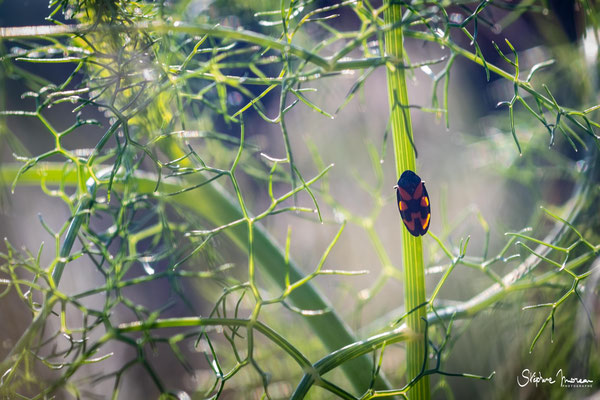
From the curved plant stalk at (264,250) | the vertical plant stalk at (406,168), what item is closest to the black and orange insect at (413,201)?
the vertical plant stalk at (406,168)

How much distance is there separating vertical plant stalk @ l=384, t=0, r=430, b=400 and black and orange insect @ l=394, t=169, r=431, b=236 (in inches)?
0.9

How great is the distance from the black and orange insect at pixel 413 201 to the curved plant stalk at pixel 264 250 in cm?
18

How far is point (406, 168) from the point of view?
385 millimetres

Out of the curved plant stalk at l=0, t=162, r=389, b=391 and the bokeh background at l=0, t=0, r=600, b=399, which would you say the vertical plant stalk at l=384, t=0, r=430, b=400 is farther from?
the bokeh background at l=0, t=0, r=600, b=399

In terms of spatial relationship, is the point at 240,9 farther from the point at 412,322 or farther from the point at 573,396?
the point at 573,396

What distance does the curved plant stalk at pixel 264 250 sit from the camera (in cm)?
51

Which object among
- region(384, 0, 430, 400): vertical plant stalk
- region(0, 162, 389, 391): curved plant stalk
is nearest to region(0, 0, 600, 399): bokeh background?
region(0, 162, 389, 391): curved plant stalk

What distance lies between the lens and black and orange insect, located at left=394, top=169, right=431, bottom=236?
358mm

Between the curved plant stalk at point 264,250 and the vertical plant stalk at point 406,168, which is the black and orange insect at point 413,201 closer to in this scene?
the vertical plant stalk at point 406,168

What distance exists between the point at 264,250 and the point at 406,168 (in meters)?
0.20

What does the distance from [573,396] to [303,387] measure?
0.38 m

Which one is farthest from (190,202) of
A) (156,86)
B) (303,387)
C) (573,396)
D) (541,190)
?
(541,190)

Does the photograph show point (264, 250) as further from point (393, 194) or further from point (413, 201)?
point (393, 194)

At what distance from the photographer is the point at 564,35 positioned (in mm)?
838
